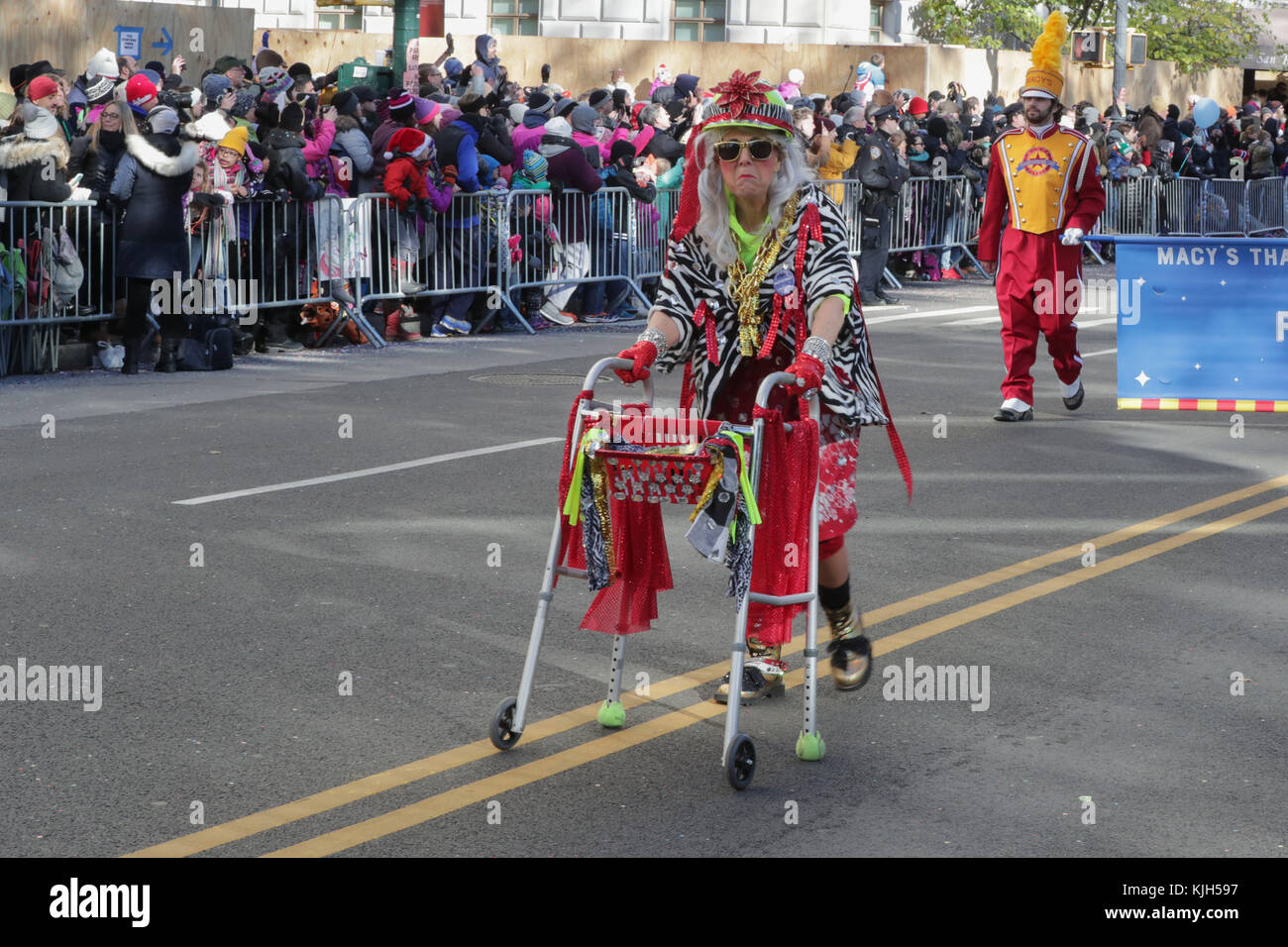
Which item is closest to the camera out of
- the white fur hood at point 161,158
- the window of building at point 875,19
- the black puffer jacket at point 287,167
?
the white fur hood at point 161,158

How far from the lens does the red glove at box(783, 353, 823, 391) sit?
17.6ft

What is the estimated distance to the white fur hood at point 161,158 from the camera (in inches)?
540

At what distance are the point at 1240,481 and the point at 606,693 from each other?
5.25m

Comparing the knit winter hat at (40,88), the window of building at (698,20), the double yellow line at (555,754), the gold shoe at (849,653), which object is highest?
the window of building at (698,20)

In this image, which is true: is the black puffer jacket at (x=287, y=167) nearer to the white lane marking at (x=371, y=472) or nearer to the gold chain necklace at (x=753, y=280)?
the white lane marking at (x=371, y=472)

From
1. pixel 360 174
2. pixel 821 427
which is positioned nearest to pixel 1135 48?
pixel 360 174

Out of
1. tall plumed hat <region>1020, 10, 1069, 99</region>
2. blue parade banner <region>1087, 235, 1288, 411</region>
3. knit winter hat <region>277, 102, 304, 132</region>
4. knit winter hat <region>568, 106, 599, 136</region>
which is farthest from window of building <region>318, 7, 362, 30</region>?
blue parade banner <region>1087, 235, 1288, 411</region>

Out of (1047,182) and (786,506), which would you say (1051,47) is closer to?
(1047,182)

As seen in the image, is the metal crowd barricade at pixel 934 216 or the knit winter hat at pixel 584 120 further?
the metal crowd barricade at pixel 934 216

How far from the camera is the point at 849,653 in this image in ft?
20.7

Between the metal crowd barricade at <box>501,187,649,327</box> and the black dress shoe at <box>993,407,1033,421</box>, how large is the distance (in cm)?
632

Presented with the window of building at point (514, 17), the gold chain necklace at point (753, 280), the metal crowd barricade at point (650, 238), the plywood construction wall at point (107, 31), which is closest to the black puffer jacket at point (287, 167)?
the metal crowd barricade at point (650, 238)

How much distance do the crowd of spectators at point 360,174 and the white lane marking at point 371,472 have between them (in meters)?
4.01

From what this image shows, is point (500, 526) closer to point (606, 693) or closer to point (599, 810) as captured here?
point (606, 693)
